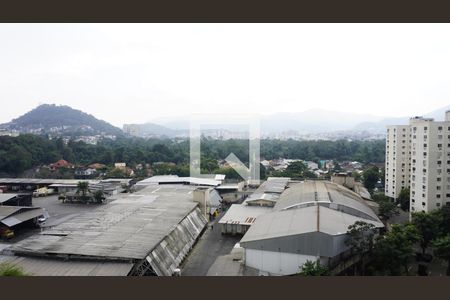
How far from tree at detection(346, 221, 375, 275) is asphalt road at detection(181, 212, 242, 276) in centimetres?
305

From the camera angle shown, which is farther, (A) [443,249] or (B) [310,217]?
(B) [310,217]

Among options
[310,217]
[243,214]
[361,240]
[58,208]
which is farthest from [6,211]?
[361,240]

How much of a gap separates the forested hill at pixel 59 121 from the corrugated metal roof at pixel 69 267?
70.3 metres

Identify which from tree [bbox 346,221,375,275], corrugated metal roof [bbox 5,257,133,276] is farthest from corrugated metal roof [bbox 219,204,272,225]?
corrugated metal roof [bbox 5,257,133,276]

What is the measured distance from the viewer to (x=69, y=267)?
6320 millimetres

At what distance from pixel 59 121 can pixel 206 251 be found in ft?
261

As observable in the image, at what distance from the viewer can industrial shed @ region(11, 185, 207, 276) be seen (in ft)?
21.8

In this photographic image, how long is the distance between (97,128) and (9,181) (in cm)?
6669

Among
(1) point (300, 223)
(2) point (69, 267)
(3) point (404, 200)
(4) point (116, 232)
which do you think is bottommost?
(3) point (404, 200)

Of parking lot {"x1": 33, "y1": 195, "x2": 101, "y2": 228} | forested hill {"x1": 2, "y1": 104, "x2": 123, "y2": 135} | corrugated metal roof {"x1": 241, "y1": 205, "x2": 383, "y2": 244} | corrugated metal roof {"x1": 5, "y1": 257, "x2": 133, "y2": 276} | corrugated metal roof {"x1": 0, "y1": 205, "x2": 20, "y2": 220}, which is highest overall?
forested hill {"x1": 2, "y1": 104, "x2": 123, "y2": 135}

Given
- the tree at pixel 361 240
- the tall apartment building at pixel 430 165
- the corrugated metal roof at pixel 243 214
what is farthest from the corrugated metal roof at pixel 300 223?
the tall apartment building at pixel 430 165

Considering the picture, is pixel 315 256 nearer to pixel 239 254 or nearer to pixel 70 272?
pixel 239 254

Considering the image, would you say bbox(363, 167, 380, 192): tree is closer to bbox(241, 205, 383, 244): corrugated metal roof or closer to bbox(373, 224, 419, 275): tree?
bbox(241, 205, 383, 244): corrugated metal roof

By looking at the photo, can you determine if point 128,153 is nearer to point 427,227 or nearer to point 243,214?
point 243,214
